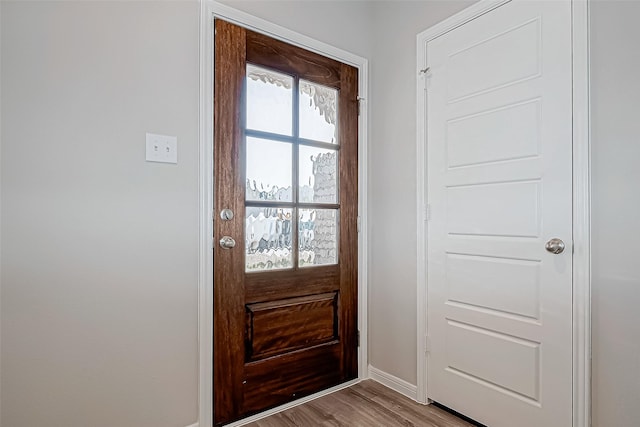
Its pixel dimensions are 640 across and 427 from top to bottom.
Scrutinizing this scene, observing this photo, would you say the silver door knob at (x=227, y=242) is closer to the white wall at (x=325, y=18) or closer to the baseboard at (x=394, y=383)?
the white wall at (x=325, y=18)

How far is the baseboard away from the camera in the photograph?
2.11 metres

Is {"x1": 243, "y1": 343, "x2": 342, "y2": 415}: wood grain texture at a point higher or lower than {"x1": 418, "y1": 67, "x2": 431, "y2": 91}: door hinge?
lower

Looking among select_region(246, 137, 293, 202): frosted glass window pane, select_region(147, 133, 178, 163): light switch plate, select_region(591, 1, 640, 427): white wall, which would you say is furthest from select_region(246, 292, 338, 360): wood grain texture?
select_region(591, 1, 640, 427): white wall

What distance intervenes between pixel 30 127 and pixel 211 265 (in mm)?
893

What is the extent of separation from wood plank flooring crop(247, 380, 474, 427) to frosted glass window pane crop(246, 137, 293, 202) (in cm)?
116

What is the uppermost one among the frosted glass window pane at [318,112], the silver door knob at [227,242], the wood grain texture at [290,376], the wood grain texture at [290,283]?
the frosted glass window pane at [318,112]

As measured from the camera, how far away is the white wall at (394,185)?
2.13 meters

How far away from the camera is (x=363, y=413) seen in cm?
194

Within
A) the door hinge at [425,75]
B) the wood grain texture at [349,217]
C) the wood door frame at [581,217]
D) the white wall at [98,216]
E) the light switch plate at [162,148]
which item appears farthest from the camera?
the wood grain texture at [349,217]

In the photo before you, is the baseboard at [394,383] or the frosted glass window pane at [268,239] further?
the baseboard at [394,383]

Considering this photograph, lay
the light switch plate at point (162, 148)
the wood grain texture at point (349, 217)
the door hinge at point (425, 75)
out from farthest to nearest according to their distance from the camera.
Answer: the wood grain texture at point (349, 217)
the door hinge at point (425, 75)
the light switch plate at point (162, 148)

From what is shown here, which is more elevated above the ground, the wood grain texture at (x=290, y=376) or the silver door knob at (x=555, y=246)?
the silver door knob at (x=555, y=246)

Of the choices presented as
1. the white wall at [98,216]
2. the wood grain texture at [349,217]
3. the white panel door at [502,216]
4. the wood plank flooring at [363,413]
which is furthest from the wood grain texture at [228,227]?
the white panel door at [502,216]

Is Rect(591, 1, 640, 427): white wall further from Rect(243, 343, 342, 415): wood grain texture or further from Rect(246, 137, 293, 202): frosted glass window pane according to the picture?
Rect(246, 137, 293, 202): frosted glass window pane
